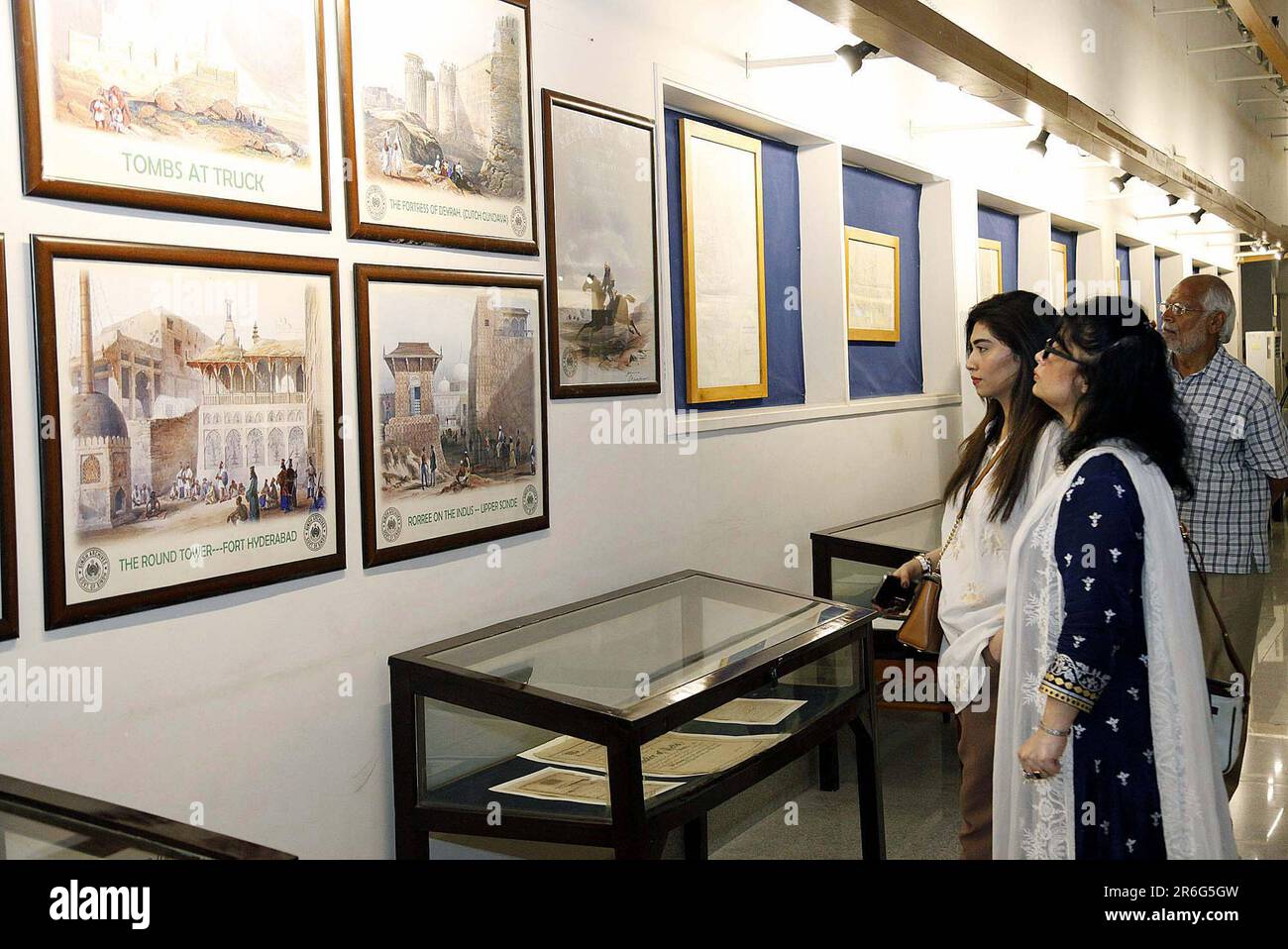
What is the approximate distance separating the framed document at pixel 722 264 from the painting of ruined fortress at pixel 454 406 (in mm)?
1284

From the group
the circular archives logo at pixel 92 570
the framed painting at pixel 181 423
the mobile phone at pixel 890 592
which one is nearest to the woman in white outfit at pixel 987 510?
the mobile phone at pixel 890 592

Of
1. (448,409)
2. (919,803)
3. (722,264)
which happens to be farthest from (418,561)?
(919,803)

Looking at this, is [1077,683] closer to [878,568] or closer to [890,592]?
[890,592]

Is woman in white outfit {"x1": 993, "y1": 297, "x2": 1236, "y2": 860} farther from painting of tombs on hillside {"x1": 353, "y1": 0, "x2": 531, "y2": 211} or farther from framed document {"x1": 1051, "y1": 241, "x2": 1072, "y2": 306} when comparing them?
framed document {"x1": 1051, "y1": 241, "x2": 1072, "y2": 306}

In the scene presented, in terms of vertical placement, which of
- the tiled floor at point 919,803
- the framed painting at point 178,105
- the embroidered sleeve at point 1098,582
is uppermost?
the framed painting at point 178,105

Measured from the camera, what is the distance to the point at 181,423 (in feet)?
7.64

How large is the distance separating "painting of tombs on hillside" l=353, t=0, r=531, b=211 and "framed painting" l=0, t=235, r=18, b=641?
0.97 m

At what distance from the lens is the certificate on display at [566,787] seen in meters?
2.55

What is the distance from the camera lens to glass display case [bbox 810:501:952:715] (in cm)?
445

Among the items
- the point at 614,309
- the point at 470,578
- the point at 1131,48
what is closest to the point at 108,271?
the point at 470,578

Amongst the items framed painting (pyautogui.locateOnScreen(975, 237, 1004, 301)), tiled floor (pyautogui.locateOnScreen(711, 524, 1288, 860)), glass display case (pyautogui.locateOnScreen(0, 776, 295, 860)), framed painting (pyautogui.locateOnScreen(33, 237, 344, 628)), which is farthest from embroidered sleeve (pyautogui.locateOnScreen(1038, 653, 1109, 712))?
framed painting (pyautogui.locateOnScreen(975, 237, 1004, 301))

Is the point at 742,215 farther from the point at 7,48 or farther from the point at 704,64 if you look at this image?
the point at 7,48

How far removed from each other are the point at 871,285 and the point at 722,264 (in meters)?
1.55

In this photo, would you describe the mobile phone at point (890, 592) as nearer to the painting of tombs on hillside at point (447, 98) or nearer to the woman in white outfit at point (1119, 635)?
the woman in white outfit at point (1119, 635)
